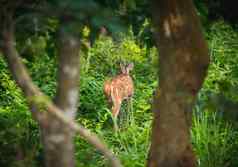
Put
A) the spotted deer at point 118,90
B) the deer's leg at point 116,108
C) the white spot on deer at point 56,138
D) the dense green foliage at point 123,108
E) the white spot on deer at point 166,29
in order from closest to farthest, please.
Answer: the white spot on deer at point 56,138, the white spot on deer at point 166,29, the dense green foliage at point 123,108, the deer's leg at point 116,108, the spotted deer at point 118,90

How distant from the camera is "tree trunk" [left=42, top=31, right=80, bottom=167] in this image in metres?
3.21

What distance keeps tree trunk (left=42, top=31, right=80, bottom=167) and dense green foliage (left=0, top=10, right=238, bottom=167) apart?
1.22 ft

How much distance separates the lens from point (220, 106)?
3.24 m

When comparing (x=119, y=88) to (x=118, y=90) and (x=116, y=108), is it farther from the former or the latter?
(x=116, y=108)

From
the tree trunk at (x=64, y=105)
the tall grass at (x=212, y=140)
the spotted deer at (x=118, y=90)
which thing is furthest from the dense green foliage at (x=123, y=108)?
the tree trunk at (x=64, y=105)

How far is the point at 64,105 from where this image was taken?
336 cm

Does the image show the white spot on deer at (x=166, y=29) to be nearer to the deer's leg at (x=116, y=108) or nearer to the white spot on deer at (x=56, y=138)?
the white spot on deer at (x=56, y=138)

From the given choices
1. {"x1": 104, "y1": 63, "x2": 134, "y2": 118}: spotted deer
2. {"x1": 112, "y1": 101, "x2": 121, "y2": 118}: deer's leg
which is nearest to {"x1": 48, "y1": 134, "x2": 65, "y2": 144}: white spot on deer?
{"x1": 112, "y1": 101, "x2": 121, "y2": 118}: deer's leg

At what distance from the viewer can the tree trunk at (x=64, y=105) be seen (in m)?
3.21

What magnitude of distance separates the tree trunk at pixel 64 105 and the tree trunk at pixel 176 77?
1289 mm

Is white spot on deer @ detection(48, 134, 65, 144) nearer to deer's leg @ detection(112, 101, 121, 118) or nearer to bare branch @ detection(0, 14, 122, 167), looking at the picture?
bare branch @ detection(0, 14, 122, 167)

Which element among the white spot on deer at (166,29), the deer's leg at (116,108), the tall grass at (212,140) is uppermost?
the white spot on deer at (166,29)

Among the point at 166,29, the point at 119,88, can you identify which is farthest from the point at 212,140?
the point at 119,88

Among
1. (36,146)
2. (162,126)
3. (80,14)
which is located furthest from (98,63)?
(80,14)
